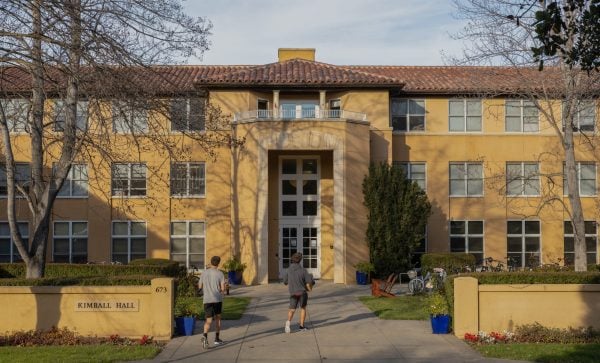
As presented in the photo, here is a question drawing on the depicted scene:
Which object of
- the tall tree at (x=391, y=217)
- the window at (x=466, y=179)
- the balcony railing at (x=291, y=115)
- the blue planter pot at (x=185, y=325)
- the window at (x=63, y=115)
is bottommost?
the blue planter pot at (x=185, y=325)

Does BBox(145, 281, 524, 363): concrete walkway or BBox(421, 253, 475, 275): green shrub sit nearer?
BBox(145, 281, 524, 363): concrete walkway

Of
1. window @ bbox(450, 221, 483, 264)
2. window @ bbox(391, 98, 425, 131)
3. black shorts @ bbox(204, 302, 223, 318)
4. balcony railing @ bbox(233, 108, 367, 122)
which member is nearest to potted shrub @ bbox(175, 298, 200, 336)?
black shorts @ bbox(204, 302, 223, 318)

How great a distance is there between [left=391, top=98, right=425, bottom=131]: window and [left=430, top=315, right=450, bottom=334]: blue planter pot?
17.2 m

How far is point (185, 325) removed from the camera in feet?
51.3

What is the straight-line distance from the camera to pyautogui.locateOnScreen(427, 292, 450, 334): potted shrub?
1570 centimetres

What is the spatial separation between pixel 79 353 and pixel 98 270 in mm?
9666

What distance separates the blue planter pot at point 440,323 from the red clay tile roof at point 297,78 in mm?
15639

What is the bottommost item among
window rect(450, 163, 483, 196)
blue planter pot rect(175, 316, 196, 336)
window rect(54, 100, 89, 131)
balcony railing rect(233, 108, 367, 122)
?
blue planter pot rect(175, 316, 196, 336)

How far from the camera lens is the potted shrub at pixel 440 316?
1570 centimetres

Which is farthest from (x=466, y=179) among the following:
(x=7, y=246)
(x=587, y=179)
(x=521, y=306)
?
(x=7, y=246)

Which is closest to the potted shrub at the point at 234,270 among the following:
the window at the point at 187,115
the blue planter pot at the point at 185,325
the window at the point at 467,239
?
the window at the point at 467,239

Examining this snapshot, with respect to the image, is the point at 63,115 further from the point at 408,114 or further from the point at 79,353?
the point at 408,114

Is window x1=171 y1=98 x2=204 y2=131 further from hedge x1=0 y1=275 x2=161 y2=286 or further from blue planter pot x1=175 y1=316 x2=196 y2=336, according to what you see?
blue planter pot x1=175 y1=316 x2=196 y2=336

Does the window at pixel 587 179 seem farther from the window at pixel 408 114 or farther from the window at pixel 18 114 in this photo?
the window at pixel 18 114
